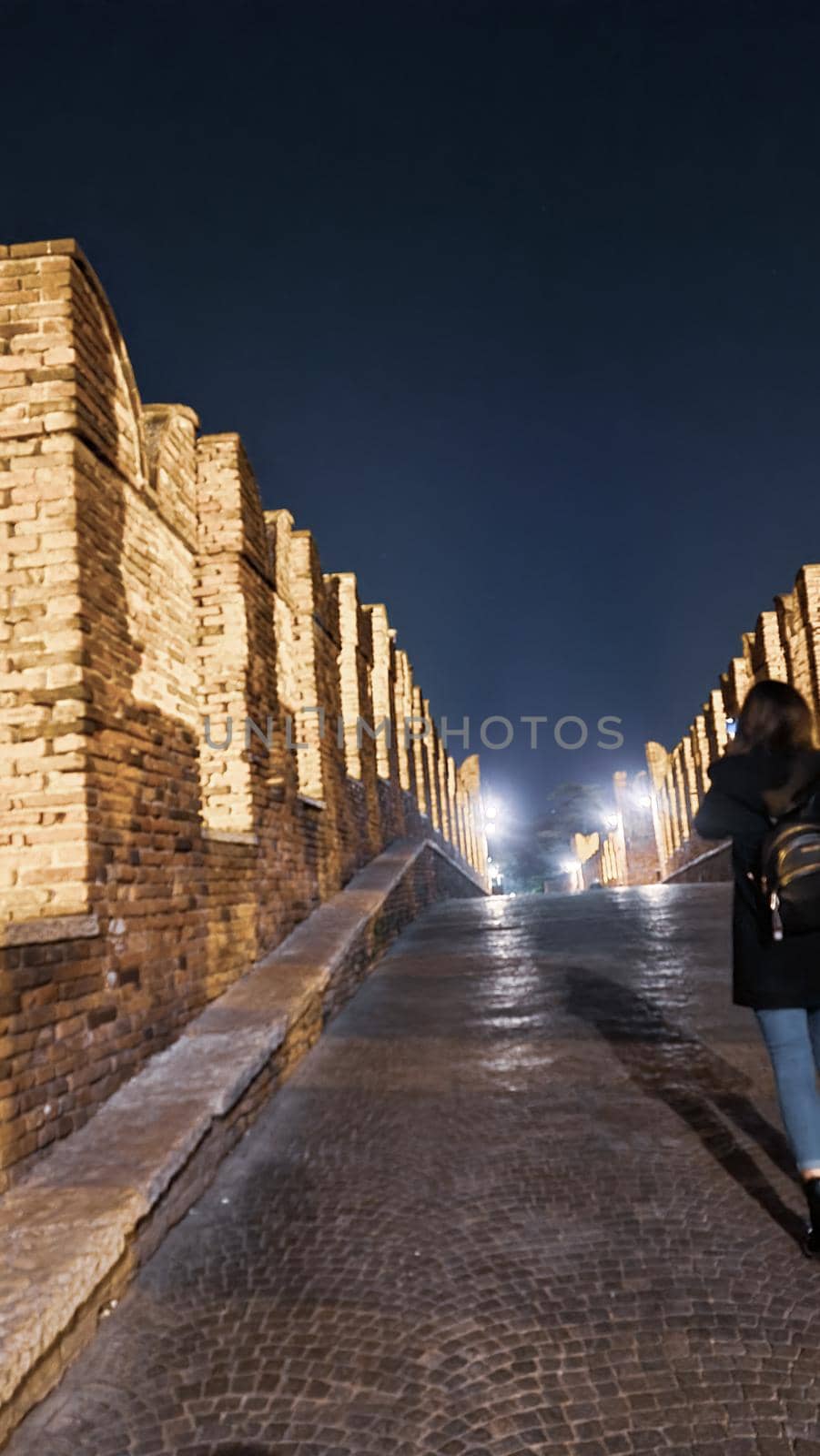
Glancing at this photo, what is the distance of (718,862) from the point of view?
20.6 meters

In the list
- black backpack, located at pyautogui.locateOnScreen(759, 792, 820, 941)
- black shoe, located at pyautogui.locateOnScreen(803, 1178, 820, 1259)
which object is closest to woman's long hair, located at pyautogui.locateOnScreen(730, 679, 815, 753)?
black backpack, located at pyautogui.locateOnScreen(759, 792, 820, 941)

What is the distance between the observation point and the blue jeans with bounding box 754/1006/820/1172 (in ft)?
9.42

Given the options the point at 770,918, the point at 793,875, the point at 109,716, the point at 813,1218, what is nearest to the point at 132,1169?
the point at 109,716

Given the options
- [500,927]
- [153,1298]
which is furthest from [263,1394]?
[500,927]

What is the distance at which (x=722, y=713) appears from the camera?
21.1m

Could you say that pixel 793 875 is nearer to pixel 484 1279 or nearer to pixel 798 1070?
pixel 798 1070

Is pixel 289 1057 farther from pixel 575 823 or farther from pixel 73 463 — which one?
pixel 575 823

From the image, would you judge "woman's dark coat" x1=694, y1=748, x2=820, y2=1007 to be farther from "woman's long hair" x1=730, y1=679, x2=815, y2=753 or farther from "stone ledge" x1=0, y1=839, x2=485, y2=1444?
"stone ledge" x1=0, y1=839, x2=485, y2=1444

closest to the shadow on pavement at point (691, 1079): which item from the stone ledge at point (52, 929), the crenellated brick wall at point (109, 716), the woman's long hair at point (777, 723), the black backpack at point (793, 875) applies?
the black backpack at point (793, 875)

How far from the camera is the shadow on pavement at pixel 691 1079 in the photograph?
3.55 metres

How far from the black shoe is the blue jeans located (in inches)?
2.0

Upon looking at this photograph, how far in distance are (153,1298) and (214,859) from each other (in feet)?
11.4

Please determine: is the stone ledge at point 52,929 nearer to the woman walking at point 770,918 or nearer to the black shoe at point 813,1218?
the woman walking at point 770,918

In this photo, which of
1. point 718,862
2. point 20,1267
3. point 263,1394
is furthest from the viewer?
point 718,862
